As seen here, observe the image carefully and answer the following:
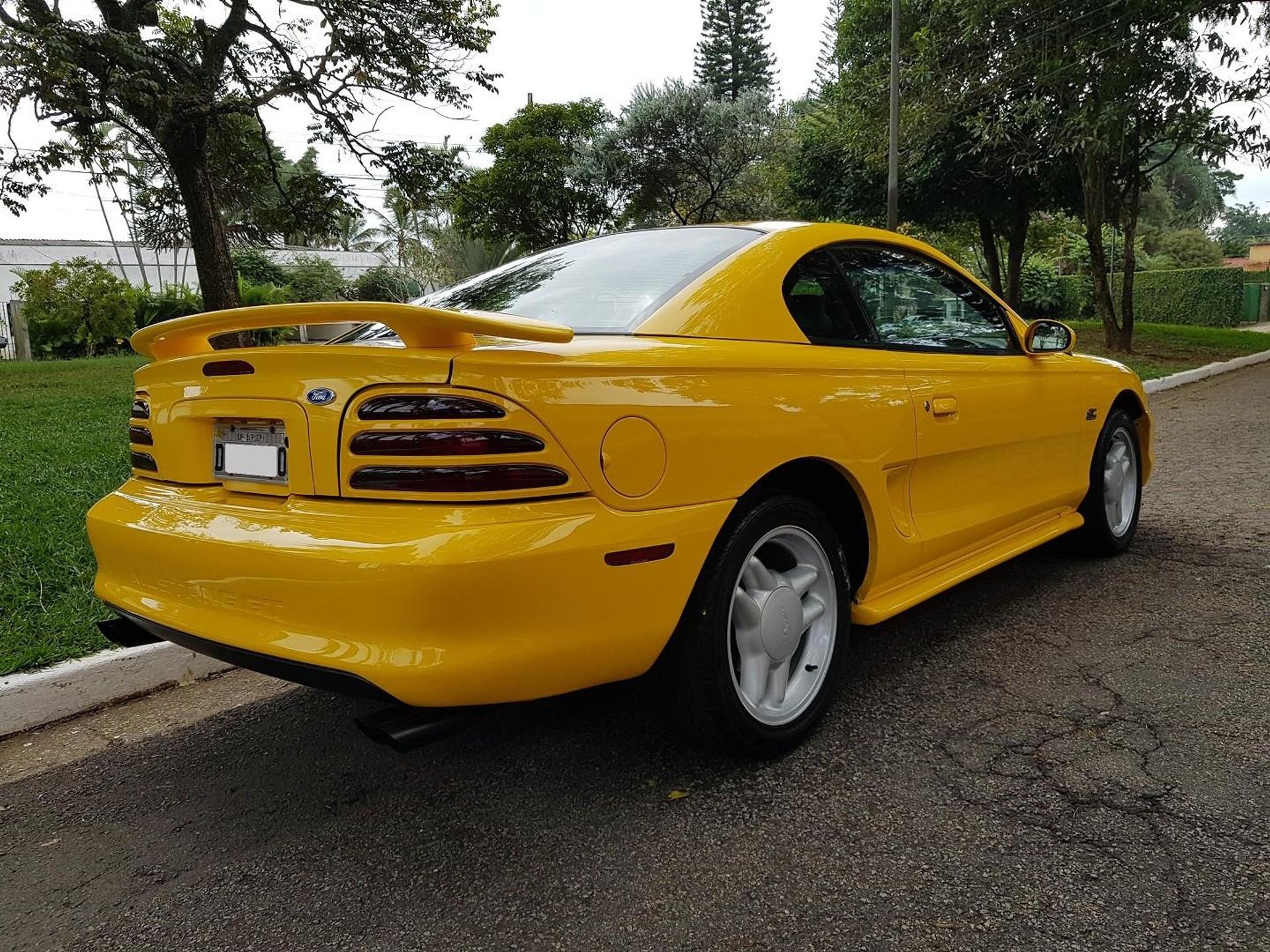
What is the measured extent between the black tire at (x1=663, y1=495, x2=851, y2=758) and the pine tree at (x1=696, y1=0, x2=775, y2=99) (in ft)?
163

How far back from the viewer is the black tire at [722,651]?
2.23 meters

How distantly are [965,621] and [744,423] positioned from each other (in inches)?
→ 70.1

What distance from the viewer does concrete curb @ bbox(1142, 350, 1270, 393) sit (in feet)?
42.0

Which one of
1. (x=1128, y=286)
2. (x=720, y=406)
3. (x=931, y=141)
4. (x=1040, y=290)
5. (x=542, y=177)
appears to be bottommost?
(x=720, y=406)

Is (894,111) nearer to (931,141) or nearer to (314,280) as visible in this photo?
(931,141)

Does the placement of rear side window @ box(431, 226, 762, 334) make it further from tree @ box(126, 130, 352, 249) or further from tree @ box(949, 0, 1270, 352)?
tree @ box(949, 0, 1270, 352)

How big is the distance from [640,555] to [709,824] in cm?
70

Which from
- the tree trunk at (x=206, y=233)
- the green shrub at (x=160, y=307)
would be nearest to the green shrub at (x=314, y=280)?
the green shrub at (x=160, y=307)

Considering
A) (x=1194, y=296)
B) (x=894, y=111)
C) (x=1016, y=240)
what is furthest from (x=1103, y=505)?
(x=1194, y=296)

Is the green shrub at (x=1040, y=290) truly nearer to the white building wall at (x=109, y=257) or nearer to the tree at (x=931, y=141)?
the tree at (x=931, y=141)

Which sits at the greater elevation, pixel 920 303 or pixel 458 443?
pixel 920 303

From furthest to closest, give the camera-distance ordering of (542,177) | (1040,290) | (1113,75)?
(1040,290) → (542,177) → (1113,75)

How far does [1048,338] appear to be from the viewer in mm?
3748

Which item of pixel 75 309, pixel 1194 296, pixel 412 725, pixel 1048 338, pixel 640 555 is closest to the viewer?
pixel 412 725
